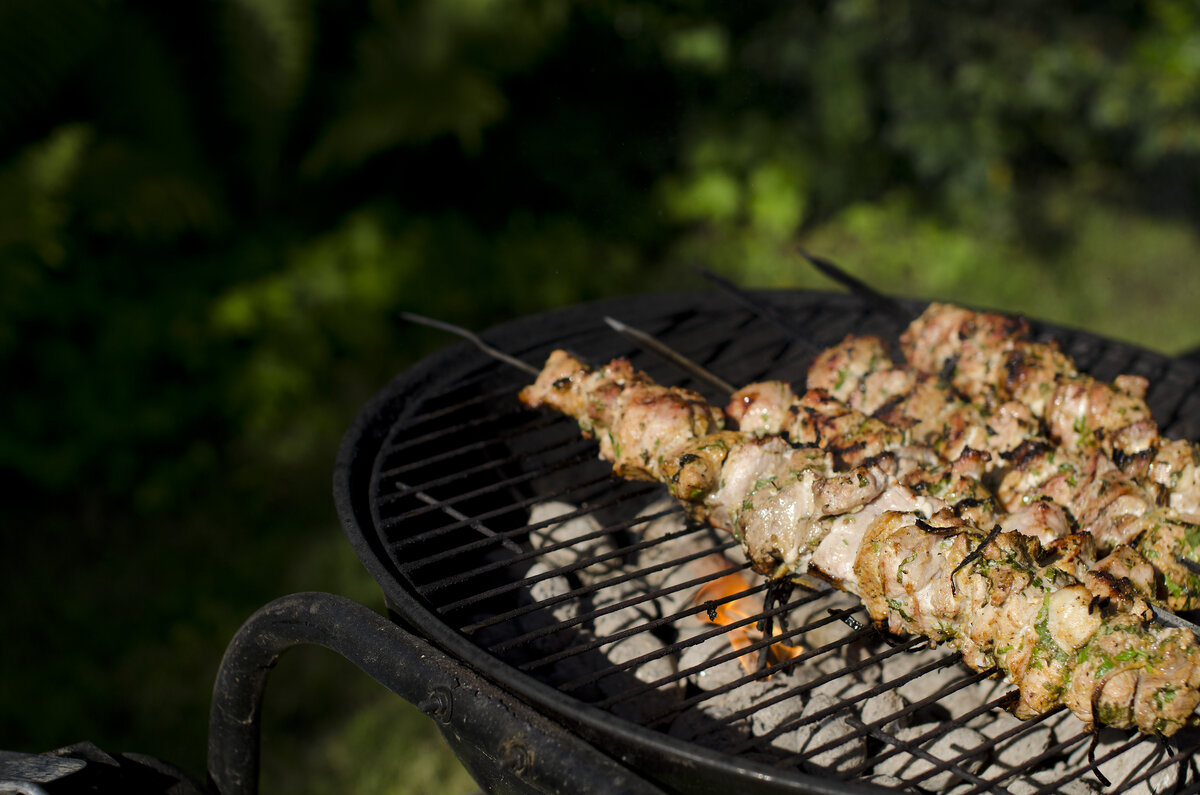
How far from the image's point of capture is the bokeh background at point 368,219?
174 inches

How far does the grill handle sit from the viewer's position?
60.9 inches

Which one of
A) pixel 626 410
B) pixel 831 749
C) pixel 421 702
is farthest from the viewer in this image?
pixel 626 410

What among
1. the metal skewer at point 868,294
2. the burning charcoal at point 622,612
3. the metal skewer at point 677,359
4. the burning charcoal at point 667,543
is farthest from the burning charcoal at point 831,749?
the metal skewer at point 868,294

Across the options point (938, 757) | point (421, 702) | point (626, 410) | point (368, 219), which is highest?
point (368, 219)

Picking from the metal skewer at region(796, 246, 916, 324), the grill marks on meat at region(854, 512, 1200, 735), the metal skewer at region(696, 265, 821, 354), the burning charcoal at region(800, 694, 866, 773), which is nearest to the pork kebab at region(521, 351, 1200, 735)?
the grill marks on meat at region(854, 512, 1200, 735)

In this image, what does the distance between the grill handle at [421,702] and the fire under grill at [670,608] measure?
1.2 inches

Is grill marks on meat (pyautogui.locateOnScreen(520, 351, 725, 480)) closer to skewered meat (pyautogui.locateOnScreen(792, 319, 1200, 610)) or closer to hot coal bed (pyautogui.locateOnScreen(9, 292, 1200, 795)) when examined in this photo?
hot coal bed (pyautogui.locateOnScreen(9, 292, 1200, 795))

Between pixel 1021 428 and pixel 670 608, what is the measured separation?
1065 millimetres

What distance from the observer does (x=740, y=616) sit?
2.44m

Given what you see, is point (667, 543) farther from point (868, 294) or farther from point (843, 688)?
point (868, 294)

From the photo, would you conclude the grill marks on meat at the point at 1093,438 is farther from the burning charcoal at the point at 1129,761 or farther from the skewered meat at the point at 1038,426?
the burning charcoal at the point at 1129,761

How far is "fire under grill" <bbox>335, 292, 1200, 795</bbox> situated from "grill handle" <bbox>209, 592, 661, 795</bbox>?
0.03 m

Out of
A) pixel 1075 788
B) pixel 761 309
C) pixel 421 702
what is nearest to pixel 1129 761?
pixel 1075 788

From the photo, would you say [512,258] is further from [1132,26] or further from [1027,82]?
[1132,26]
